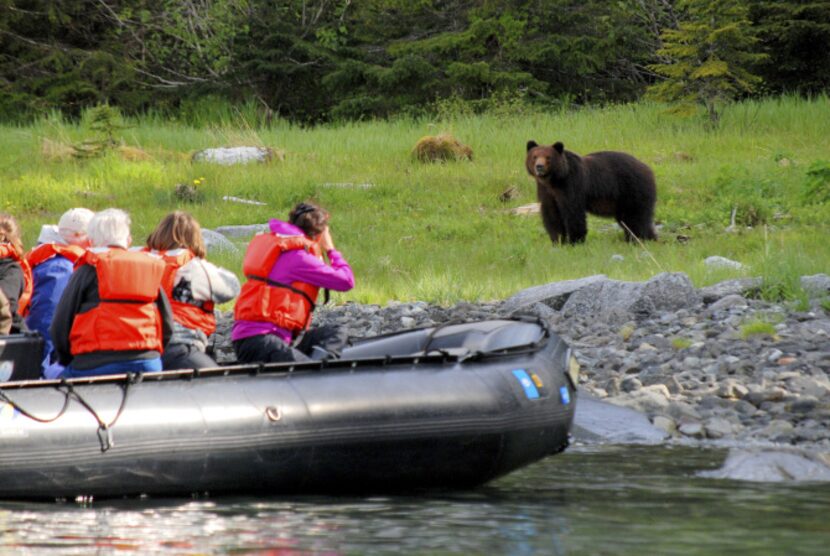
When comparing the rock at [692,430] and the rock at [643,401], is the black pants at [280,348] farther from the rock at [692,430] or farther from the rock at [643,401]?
the rock at [692,430]

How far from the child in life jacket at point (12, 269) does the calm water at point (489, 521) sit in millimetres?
1945

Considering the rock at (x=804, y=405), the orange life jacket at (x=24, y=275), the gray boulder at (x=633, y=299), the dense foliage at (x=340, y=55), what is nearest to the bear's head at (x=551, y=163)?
the gray boulder at (x=633, y=299)

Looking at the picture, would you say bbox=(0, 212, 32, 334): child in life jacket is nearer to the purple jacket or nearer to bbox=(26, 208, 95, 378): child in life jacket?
bbox=(26, 208, 95, 378): child in life jacket

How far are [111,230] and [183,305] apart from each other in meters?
0.77

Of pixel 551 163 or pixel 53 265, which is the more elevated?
pixel 53 265

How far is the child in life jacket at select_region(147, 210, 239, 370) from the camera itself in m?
7.68

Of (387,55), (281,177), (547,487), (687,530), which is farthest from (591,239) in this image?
(387,55)

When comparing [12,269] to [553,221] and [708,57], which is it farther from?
[708,57]

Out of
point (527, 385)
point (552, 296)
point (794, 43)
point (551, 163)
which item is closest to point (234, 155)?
point (551, 163)

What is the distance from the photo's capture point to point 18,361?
303 inches

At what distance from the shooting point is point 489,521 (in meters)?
6.56

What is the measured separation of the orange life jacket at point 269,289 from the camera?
8172mm

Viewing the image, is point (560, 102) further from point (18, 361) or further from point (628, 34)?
point (18, 361)

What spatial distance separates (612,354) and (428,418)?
370 cm
